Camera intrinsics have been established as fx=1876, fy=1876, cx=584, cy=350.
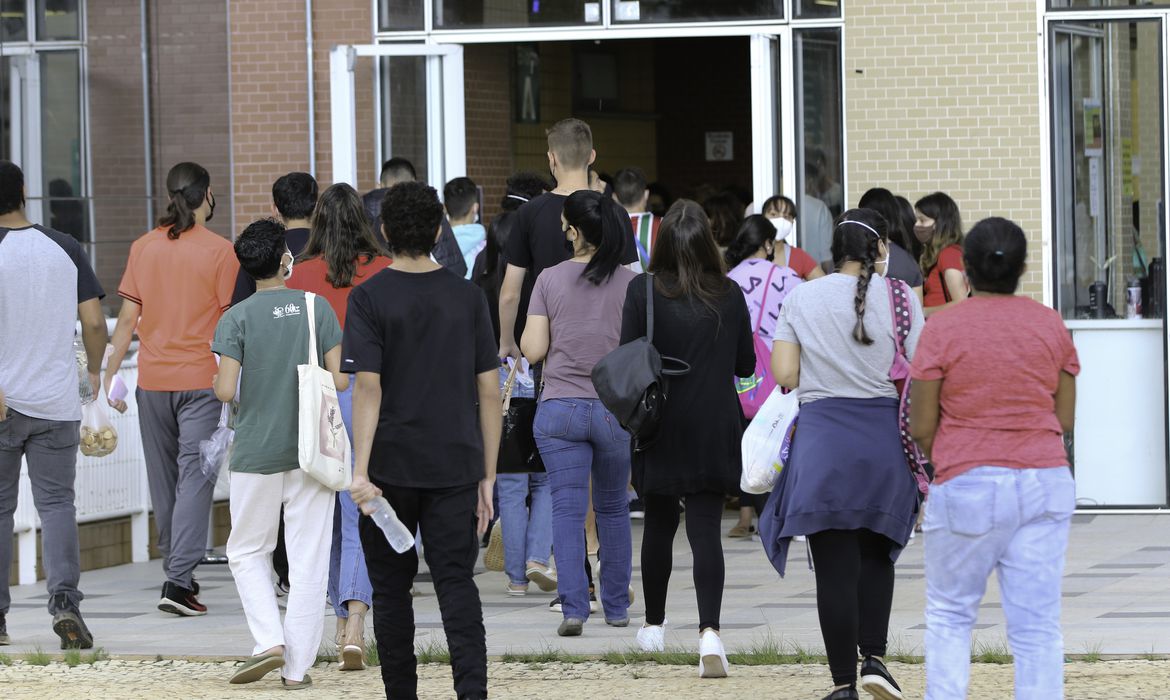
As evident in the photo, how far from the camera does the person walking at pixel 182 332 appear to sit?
8.58 metres

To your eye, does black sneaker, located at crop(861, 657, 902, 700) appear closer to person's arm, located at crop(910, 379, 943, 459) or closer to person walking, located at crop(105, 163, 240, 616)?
person's arm, located at crop(910, 379, 943, 459)

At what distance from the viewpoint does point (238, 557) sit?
693cm

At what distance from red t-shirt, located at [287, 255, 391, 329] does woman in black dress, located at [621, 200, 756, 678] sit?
116 cm

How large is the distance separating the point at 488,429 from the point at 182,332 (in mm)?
2971

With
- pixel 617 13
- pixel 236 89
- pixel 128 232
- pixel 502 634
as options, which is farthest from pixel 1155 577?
pixel 128 232

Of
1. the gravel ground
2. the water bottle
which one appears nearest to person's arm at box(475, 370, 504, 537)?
the water bottle

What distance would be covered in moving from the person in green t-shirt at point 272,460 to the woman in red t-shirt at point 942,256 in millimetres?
4155

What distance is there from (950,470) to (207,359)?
14.2ft

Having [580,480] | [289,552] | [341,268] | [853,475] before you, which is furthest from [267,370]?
[853,475]

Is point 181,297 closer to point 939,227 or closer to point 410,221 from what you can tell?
point 410,221

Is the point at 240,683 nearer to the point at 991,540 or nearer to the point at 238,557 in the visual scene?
the point at 238,557

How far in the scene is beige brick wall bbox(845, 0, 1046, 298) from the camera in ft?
37.8

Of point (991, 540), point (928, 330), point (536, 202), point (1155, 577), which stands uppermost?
point (536, 202)

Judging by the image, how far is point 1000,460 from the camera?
5.26 metres
